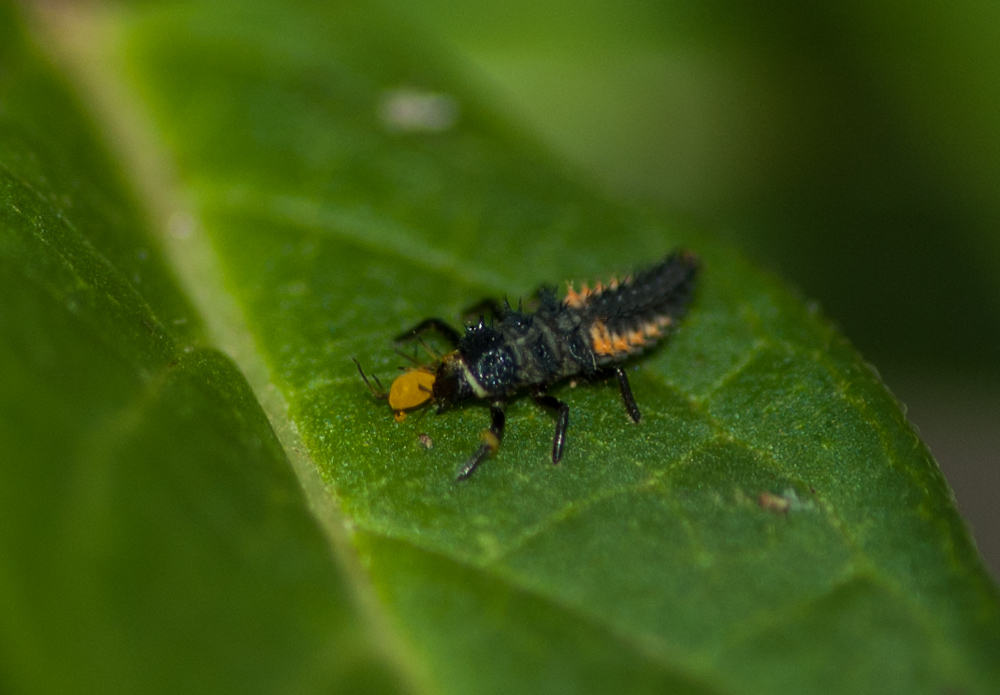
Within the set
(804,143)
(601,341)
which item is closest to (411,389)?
(601,341)

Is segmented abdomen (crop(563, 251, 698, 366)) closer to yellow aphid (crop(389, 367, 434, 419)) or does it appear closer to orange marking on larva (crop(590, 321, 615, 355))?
orange marking on larva (crop(590, 321, 615, 355))

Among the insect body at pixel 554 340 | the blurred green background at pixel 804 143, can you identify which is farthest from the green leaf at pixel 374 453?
the blurred green background at pixel 804 143

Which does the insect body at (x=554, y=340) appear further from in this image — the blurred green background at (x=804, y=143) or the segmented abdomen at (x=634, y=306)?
the blurred green background at (x=804, y=143)

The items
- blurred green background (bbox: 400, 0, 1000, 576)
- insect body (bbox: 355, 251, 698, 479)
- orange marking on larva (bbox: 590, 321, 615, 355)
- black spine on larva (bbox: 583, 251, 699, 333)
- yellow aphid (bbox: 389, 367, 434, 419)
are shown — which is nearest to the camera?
yellow aphid (bbox: 389, 367, 434, 419)

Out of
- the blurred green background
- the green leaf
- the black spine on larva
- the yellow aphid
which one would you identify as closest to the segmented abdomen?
the black spine on larva

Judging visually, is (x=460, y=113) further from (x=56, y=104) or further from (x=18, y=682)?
(x=18, y=682)

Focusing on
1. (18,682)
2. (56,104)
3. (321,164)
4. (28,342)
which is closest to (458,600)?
(18,682)

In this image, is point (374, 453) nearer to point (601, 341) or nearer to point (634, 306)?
point (601, 341)
